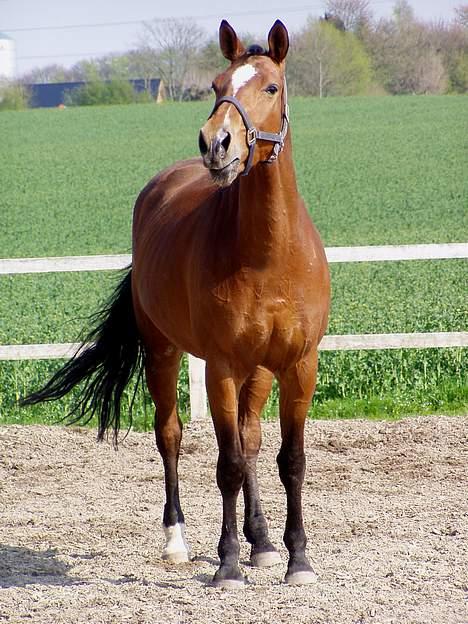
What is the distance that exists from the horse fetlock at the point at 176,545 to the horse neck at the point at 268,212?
5.53ft

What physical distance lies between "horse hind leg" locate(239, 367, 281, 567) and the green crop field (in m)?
1.78

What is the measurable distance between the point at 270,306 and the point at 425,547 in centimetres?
155

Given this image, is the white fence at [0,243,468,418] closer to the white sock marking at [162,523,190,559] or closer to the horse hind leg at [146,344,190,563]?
the horse hind leg at [146,344,190,563]

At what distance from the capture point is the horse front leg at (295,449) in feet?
14.0

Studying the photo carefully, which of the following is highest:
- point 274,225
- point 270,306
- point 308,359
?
point 274,225

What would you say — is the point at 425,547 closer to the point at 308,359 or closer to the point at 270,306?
the point at 308,359

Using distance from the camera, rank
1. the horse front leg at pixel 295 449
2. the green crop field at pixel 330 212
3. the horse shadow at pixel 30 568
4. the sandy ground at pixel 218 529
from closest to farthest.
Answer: the sandy ground at pixel 218 529 → the horse front leg at pixel 295 449 → the horse shadow at pixel 30 568 → the green crop field at pixel 330 212

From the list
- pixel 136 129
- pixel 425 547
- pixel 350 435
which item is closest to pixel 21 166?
pixel 136 129

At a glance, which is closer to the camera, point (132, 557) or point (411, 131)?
point (132, 557)

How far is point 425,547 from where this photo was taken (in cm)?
463

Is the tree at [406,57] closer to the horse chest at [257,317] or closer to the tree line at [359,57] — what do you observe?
the tree line at [359,57]

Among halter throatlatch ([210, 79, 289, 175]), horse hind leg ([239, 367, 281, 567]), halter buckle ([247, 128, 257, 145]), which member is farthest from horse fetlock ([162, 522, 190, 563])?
halter buckle ([247, 128, 257, 145])

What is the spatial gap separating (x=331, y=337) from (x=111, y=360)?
2.57 m

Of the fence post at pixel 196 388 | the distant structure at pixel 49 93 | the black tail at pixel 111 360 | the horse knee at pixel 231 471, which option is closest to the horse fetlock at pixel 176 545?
the horse knee at pixel 231 471
